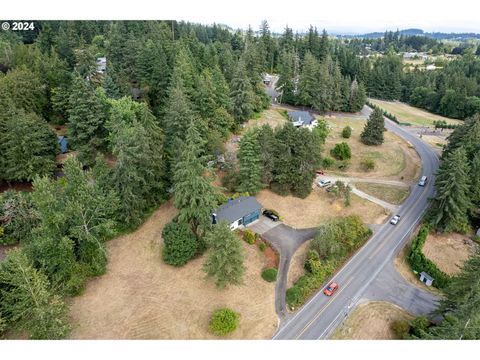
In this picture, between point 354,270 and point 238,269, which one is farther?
point 354,270

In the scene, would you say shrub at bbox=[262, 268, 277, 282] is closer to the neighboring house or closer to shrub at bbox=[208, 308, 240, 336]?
shrub at bbox=[208, 308, 240, 336]

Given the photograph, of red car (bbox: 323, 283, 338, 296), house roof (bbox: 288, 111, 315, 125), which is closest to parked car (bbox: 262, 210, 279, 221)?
red car (bbox: 323, 283, 338, 296)

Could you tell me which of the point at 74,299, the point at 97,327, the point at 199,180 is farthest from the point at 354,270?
the point at 74,299

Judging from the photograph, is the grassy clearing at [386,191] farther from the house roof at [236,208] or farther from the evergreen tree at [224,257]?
the evergreen tree at [224,257]

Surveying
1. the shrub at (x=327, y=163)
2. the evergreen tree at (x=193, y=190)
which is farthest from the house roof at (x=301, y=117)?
the evergreen tree at (x=193, y=190)

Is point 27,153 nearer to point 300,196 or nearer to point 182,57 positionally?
point 182,57
